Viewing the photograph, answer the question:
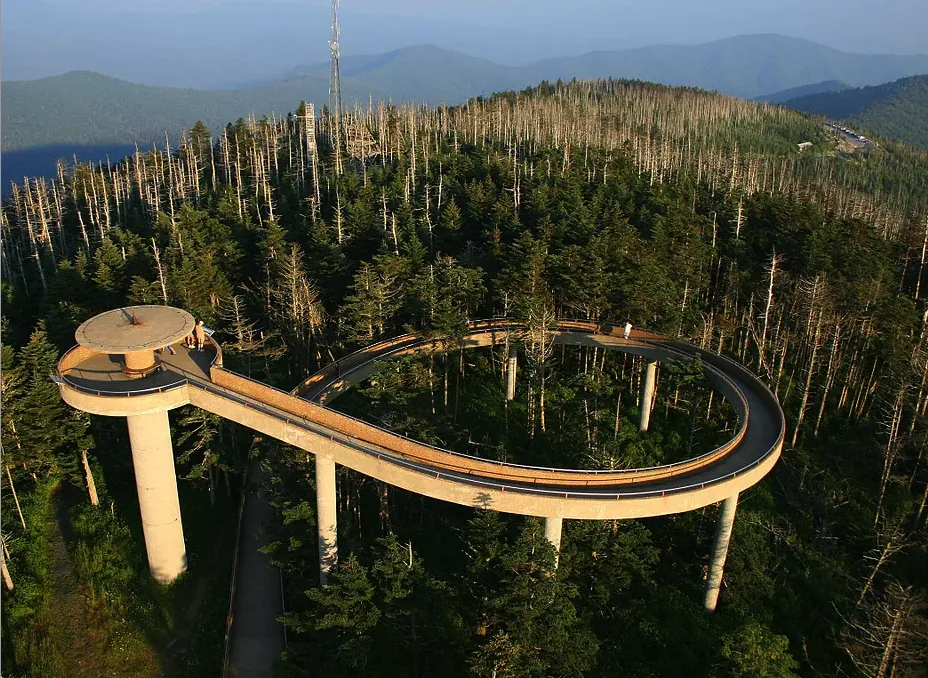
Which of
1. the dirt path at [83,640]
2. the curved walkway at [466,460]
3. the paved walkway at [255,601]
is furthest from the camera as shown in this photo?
the dirt path at [83,640]

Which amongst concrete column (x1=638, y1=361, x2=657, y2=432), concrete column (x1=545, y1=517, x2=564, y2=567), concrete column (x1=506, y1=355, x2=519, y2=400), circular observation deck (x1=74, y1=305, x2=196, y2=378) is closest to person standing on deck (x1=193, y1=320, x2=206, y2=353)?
circular observation deck (x1=74, y1=305, x2=196, y2=378)

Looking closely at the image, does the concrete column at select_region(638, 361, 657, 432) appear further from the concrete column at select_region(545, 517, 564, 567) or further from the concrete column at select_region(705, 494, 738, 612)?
the concrete column at select_region(545, 517, 564, 567)

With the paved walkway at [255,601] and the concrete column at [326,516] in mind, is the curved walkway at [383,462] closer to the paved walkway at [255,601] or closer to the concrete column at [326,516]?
the paved walkway at [255,601]

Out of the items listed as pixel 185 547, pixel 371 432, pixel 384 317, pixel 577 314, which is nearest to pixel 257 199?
pixel 384 317

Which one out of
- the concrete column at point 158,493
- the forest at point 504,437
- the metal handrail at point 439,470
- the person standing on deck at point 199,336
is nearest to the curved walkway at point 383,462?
the metal handrail at point 439,470

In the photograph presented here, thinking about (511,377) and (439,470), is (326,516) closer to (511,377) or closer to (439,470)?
(439,470)
